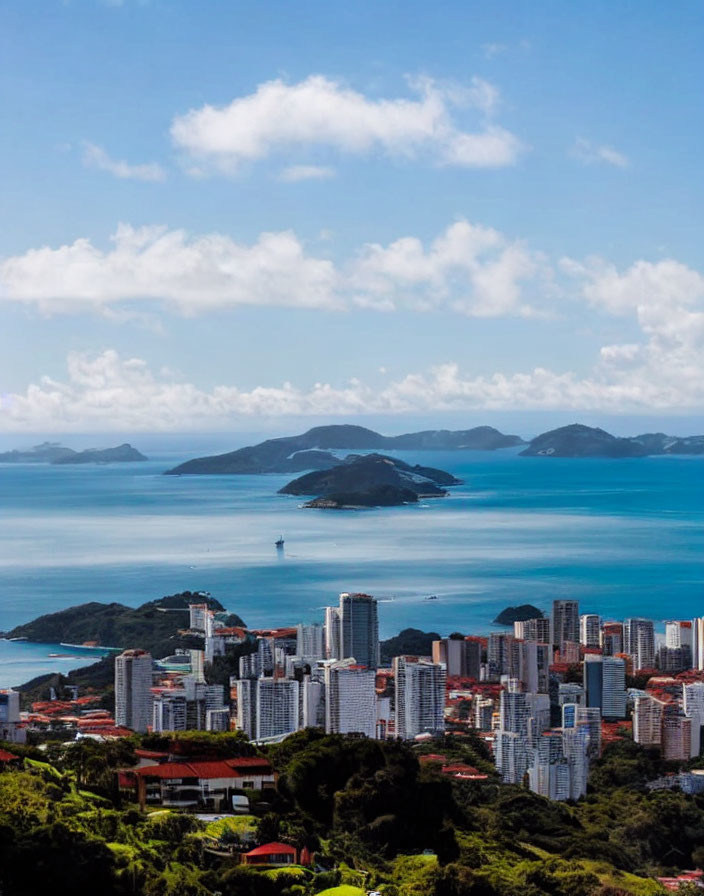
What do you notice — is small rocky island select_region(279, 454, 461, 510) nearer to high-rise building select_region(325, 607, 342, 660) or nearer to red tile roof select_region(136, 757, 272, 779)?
high-rise building select_region(325, 607, 342, 660)

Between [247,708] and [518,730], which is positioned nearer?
[518,730]

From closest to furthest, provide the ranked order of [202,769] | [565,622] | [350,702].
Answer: [202,769]
[350,702]
[565,622]

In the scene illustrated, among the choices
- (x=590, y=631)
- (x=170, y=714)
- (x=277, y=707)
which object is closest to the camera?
(x=277, y=707)

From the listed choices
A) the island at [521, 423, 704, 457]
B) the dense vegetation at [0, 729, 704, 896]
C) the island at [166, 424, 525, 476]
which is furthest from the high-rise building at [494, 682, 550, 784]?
the island at [521, 423, 704, 457]

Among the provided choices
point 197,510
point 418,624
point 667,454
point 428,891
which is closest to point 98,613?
point 418,624

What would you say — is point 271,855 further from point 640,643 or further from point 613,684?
point 640,643

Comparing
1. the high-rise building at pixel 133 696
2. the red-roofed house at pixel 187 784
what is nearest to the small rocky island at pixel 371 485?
the high-rise building at pixel 133 696

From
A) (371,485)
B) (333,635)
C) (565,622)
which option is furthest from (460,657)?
(371,485)

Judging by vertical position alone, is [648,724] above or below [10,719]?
below

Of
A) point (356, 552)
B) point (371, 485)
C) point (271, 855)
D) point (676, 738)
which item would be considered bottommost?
point (676, 738)
